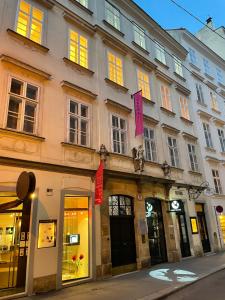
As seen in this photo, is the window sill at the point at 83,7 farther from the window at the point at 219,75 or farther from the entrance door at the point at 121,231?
the window at the point at 219,75

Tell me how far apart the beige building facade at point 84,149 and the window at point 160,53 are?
75.2 inches

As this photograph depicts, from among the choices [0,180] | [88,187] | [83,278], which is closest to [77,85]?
[88,187]

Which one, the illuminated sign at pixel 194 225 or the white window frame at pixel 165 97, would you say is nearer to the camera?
the illuminated sign at pixel 194 225

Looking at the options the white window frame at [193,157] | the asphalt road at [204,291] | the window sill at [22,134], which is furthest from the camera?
the white window frame at [193,157]

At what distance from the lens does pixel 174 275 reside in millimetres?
8727

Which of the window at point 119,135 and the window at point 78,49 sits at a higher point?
A: the window at point 78,49

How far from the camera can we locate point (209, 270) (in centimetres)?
944

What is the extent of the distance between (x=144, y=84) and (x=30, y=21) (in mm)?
6846

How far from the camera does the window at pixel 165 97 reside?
1517cm

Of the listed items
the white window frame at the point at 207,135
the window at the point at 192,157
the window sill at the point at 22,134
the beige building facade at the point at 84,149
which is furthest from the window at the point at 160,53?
the window sill at the point at 22,134

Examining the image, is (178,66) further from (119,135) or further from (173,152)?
(119,135)

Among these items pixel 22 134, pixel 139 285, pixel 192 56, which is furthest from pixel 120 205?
pixel 192 56

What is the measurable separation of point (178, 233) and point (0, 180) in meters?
9.25

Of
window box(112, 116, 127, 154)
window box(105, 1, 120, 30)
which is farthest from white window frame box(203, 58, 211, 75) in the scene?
window box(112, 116, 127, 154)
